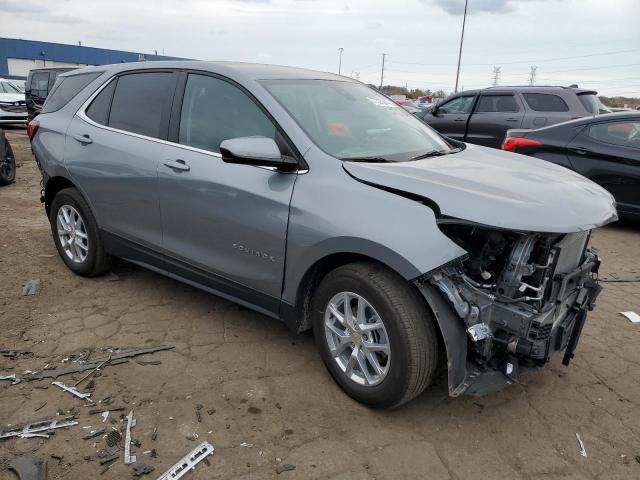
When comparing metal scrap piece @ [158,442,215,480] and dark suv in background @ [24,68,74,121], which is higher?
dark suv in background @ [24,68,74,121]

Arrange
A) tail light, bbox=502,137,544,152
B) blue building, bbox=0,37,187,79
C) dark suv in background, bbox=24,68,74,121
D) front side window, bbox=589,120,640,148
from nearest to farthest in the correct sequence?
front side window, bbox=589,120,640,148, tail light, bbox=502,137,544,152, dark suv in background, bbox=24,68,74,121, blue building, bbox=0,37,187,79

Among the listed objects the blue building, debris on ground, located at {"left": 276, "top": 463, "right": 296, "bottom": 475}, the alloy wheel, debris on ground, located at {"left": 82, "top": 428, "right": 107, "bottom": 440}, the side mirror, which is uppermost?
the blue building

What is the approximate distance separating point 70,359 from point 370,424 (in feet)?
6.20

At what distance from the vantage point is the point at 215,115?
333cm

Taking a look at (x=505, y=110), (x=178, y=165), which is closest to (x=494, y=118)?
(x=505, y=110)

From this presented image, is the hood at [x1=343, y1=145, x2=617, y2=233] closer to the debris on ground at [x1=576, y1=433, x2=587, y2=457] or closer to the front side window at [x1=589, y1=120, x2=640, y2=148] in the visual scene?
the debris on ground at [x1=576, y1=433, x2=587, y2=457]

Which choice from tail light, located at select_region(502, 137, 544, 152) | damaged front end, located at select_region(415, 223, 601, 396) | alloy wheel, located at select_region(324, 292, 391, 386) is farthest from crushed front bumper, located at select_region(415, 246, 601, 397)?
tail light, located at select_region(502, 137, 544, 152)

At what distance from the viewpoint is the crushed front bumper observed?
7.91ft

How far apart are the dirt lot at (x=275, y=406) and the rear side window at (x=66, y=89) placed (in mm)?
1623

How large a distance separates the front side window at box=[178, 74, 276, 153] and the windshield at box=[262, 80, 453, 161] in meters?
0.18

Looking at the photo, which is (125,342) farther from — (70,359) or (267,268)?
(267,268)

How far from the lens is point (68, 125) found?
13.9ft

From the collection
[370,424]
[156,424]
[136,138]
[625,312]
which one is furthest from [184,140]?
[625,312]

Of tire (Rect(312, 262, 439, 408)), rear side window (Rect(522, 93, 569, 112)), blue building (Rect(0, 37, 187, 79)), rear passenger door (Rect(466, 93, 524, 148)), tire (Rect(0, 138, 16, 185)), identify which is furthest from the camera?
blue building (Rect(0, 37, 187, 79))
